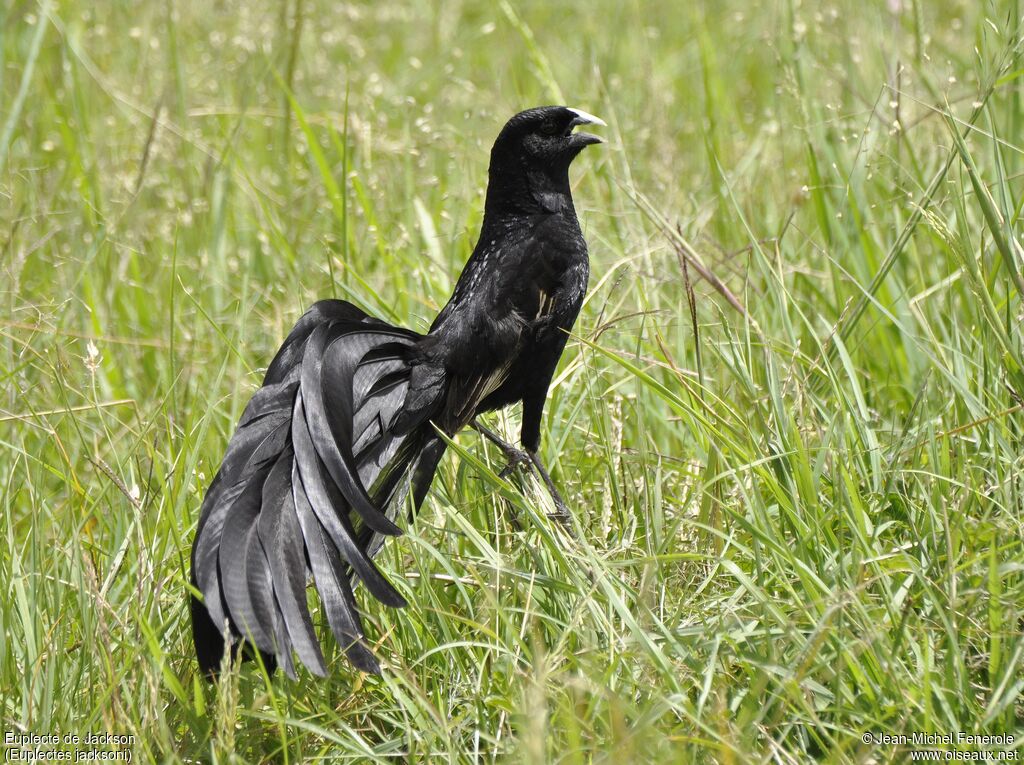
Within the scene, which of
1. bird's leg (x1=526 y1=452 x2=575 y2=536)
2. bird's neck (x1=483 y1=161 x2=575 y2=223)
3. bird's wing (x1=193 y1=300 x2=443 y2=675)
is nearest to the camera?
bird's wing (x1=193 y1=300 x2=443 y2=675)

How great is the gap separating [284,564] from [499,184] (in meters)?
1.64

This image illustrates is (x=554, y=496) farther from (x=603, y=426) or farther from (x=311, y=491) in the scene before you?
(x=311, y=491)

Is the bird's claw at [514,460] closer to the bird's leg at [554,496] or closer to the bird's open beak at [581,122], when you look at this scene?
the bird's leg at [554,496]

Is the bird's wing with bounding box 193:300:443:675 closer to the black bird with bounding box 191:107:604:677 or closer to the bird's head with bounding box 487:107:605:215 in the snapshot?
the black bird with bounding box 191:107:604:677

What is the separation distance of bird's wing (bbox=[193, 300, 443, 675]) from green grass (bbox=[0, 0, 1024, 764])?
14cm

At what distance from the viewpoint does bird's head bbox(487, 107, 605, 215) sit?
3480mm

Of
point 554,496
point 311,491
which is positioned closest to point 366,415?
point 311,491

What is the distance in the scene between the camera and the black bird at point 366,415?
2.22m

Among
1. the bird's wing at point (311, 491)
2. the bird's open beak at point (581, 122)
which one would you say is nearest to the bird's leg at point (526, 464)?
the bird's wing at point (311, 491)

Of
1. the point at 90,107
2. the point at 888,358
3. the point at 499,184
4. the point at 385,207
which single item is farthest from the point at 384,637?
the point at 90,107

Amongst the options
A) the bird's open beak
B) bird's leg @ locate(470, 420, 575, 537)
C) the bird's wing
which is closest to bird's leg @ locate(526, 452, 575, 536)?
bird's leg @ locate(470, 420, 575, 537)

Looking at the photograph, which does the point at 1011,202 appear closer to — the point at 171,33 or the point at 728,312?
the point at 728,312

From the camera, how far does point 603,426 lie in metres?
3.16

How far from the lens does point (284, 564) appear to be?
7.55ft
